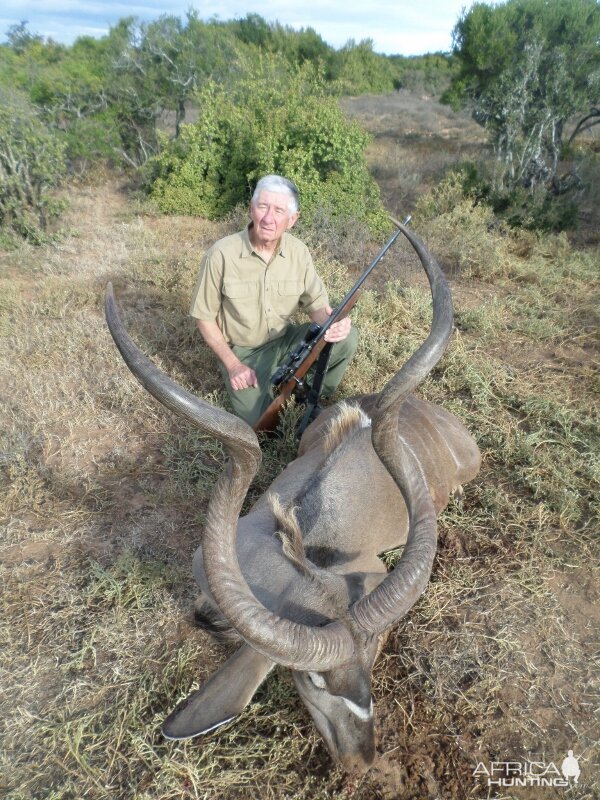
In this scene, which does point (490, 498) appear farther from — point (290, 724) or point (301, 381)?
point (290, 724)

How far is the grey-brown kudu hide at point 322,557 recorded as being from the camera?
1.78m

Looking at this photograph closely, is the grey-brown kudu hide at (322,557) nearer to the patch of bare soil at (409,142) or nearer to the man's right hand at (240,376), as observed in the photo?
the man's right hand at (240,376)

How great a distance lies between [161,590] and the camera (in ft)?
9.96

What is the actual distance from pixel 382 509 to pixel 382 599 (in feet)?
3.11

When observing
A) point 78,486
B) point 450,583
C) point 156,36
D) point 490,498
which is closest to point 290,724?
point 450,583

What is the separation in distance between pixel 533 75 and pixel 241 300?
8083 millimetres

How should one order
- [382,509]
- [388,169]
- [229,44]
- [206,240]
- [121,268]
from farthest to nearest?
1. [229,44]
2. [388,169]
3. [206,240]
4. [121,268]
5. [382,509]

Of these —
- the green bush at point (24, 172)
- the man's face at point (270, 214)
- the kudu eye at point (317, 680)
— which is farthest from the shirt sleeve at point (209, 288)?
the green bush at point (24, 172)

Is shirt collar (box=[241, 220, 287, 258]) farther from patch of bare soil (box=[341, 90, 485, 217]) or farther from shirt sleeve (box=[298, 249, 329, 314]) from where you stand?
patch of bare soil (box=[341, 90, 485, 217])

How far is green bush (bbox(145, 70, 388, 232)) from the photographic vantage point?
7.75m

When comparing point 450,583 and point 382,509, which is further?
point 450,583

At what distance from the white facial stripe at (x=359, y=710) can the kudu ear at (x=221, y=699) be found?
0.36 meters

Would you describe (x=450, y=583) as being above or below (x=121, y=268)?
below

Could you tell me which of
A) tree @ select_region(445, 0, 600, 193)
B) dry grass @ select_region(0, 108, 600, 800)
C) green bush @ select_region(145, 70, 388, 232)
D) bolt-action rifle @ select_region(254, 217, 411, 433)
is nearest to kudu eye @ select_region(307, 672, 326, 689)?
dry grass @ select_region(0, 108, 600, 800)
